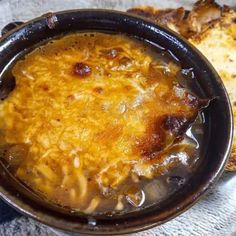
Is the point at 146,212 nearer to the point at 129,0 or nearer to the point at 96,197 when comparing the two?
the point at 96,197

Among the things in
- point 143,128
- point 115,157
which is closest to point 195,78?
point 143,128

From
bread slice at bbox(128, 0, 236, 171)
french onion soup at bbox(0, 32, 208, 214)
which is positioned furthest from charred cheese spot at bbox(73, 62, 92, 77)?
bread slice at bbox(128, 0, 236, 171)

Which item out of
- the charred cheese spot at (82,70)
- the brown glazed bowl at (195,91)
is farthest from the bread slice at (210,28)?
the charred cheese spot at (82,70)

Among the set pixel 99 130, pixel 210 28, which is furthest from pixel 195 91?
pixel 210 28

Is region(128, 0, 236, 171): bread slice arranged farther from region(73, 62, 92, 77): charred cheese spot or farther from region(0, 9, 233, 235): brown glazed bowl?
region(73, 62, 92, 77): charred cheese spot

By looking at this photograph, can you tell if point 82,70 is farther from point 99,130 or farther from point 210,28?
point 210,28

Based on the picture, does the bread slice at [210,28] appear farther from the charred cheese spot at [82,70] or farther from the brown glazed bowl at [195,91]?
the charred cheese spot at [82,70]
